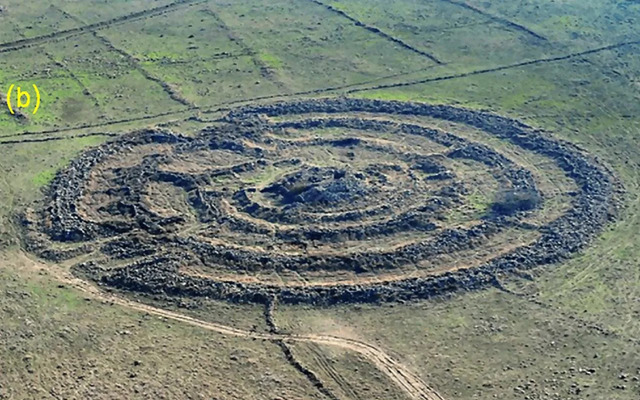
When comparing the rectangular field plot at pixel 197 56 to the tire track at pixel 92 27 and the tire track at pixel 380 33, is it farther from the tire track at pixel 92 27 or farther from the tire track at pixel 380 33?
the tire track at pixel 380 33

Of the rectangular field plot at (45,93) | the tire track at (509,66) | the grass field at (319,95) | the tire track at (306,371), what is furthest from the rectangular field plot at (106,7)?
the tire track at (306,371)

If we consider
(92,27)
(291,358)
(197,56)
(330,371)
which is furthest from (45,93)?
(330,371)

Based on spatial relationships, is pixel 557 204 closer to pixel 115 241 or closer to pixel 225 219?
pixel 225 219

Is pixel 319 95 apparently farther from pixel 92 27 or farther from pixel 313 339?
pixel 313 339

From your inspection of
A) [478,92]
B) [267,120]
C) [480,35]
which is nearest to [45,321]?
[267,120]

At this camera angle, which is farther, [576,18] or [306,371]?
[576,18]

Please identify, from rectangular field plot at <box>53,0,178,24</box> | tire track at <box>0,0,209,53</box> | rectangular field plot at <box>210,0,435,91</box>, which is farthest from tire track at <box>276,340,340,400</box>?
rectangular field plot at <box>53,0,178,24</box>
